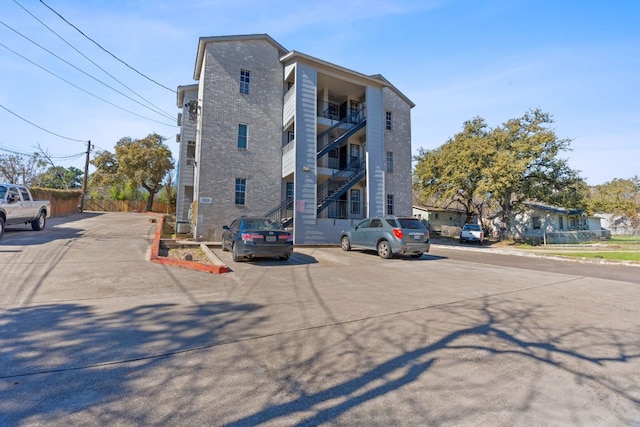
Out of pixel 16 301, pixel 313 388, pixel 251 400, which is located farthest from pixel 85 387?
pixel 16 301

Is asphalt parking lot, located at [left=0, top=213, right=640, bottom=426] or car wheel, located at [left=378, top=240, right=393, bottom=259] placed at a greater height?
car wheel, located at [left=378, top=240, right=393, bottom=259]

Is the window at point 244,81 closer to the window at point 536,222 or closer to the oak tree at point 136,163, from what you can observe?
the oak tree at point 136,163

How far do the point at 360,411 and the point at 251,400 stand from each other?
0.85 meters

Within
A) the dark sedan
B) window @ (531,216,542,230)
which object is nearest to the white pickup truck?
the dark sedan

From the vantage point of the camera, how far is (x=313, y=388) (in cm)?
266

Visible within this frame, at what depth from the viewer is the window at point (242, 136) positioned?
700 inches

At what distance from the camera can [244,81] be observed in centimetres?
1822

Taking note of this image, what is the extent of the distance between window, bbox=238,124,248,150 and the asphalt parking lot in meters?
12.2

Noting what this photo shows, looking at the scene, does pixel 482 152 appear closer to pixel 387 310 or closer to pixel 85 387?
pixel 387 310

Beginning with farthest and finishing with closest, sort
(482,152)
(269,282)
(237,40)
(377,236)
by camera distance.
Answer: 1. (482,152)
2. (237,40)
3. (377,236)
4. (269,282)

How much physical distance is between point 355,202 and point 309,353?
17603 mm

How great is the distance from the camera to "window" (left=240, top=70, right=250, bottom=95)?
1811 centimetres

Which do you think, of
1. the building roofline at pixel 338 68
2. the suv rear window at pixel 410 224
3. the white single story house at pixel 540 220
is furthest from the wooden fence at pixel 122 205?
the white single story house at pixel 540 220

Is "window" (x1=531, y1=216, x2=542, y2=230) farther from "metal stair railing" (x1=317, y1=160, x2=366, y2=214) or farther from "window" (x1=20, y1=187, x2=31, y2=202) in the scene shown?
"window" (x1=20, y1=187, x2=31, y2=202)
